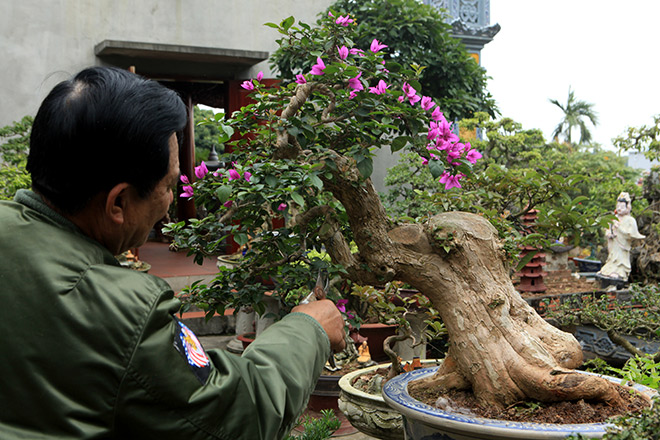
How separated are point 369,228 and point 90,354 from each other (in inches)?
69.2

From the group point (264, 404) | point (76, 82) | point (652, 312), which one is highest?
point (76, 82)

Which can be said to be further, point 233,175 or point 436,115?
point 436,115

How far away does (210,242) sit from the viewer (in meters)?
2.48

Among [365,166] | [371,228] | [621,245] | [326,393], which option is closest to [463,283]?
[371,228]

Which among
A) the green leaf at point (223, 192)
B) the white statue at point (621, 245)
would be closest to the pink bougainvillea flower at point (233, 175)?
the green leaf at point (223, 192)

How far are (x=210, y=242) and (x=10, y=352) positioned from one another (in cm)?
154

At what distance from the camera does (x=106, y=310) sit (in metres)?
0.96

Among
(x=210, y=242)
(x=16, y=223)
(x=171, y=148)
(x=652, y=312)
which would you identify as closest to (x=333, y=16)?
(x=210, y=242)

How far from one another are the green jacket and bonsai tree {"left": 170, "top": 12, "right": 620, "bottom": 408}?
3.62ft

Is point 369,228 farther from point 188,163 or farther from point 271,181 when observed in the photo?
point 188,163

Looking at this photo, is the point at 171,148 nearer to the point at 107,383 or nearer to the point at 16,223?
the point at 16,223

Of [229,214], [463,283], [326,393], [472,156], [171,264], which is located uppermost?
[472,156]

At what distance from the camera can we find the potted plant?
2.31m

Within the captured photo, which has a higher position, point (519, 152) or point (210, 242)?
point (519, 152)
